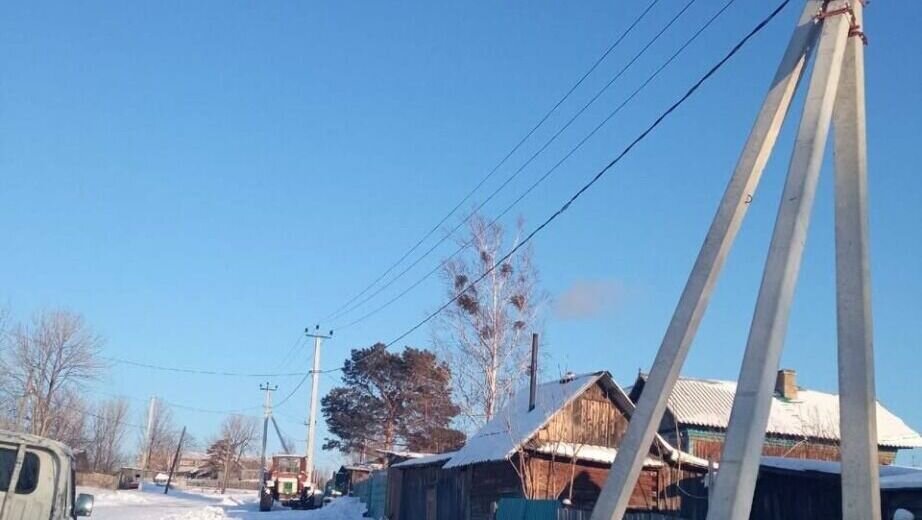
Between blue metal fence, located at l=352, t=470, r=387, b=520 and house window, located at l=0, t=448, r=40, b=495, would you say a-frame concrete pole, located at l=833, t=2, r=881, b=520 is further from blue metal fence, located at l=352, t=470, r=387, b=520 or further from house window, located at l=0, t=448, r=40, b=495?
blue metal fence, located at l=352, t=470, r=387, b=520

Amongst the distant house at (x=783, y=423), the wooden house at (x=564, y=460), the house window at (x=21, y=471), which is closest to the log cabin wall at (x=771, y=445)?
the distant house at (x=783, y=423)

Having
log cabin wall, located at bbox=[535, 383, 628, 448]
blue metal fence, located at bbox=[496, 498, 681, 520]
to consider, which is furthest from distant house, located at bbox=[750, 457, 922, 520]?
log cabin wall, located at bbox=[535, 383, 628, 448]

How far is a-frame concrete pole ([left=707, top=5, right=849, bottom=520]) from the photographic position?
7125 millimetres

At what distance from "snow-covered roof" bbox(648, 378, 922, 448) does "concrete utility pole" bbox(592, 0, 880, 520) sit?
3135cm

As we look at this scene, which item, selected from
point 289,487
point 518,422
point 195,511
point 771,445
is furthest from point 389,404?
point 518,422

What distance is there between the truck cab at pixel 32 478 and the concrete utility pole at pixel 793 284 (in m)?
5.59

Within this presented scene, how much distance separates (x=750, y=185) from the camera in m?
8.52

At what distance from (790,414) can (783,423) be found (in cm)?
122

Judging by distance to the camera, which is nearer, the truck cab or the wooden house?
the truck cab

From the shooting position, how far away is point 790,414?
41375 millimetres

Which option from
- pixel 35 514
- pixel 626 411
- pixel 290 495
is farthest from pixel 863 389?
pixel 290 495

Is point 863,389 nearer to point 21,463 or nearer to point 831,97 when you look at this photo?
point 831,97

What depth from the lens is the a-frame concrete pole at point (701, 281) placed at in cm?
809

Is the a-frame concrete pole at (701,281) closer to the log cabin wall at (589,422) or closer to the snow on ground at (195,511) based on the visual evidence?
the log cabin wall at (589,422)
